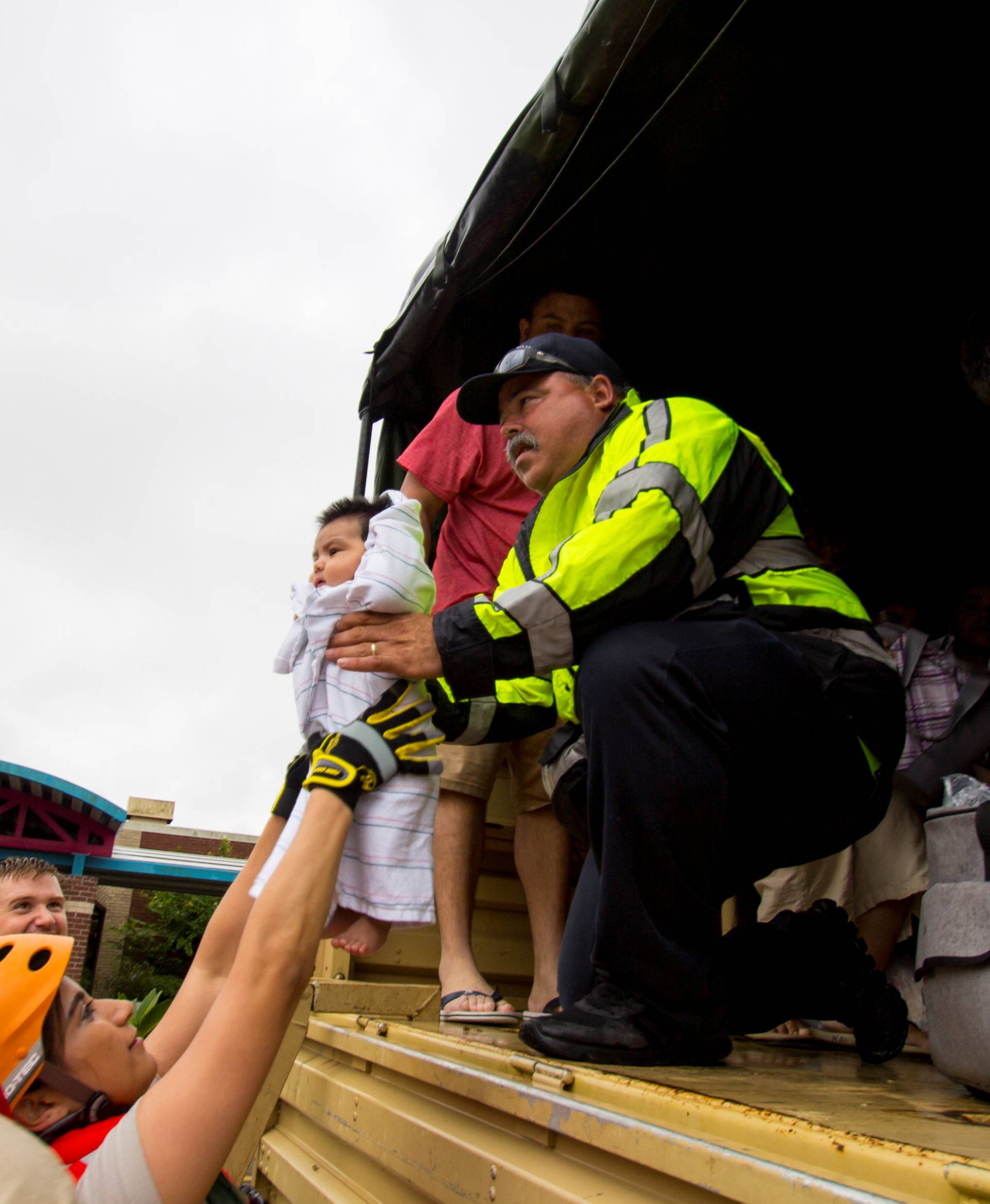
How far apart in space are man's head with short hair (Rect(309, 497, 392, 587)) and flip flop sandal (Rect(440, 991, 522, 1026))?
1.09 metres

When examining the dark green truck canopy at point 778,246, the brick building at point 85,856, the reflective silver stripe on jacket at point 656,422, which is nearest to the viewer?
the reflective silver stripe on jacket at point 656,422

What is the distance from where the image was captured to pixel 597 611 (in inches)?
64.4

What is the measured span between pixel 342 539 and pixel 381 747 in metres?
0.68

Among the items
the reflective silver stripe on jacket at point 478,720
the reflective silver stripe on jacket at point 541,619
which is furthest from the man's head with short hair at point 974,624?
the reflective silver stripe on jacket at point 541,619

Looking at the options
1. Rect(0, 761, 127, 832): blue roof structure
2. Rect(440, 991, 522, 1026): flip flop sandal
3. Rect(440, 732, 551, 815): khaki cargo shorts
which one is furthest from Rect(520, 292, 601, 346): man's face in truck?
Rect(0, 761, 127, 832): blue roof structure

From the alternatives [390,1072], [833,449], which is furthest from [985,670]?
[390,1072]

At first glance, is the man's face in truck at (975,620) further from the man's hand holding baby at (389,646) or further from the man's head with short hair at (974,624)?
the man's hand holding baby at (389,646)

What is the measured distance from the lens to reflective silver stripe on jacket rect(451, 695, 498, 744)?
77.5 inches

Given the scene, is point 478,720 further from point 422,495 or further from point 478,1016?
point 422,495

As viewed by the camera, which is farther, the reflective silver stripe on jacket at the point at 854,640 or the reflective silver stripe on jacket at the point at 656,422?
the reflective silver stripe on jacket at the point at 656,422

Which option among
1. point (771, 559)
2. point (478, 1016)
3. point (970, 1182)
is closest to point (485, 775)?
point (478, 1016)

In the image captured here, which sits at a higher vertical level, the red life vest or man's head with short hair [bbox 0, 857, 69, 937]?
man's head with short hair [bbox 0, 857, 69, 937]

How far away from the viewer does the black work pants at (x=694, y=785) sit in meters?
1.46

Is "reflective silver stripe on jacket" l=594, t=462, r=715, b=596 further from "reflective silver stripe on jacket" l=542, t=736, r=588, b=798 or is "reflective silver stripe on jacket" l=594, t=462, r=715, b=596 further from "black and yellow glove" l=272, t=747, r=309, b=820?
"black and yellow glove" l=272, t=747, r=309, b=820
